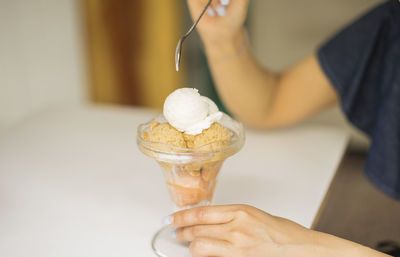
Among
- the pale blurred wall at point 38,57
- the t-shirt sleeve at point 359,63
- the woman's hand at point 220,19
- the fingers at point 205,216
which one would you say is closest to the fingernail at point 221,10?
the woman's hand at point 220,19

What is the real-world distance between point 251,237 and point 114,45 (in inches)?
76.2

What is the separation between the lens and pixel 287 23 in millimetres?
2418

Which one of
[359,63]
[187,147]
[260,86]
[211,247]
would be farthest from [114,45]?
[211,247]

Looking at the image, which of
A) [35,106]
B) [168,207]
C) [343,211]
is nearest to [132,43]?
[35,106]

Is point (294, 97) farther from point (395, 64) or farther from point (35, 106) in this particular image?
point (35, 106)

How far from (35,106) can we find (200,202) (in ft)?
6.54

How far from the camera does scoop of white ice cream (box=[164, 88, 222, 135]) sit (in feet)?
2.50

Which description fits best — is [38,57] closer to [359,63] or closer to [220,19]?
[220,19]

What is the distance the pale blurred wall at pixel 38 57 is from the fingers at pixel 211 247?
1.92m

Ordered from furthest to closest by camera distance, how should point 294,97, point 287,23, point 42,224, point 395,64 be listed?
point 287,23, point 294,97, point 395,64, point 42,224

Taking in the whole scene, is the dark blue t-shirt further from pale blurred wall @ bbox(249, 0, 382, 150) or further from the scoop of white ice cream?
pale blurred wall @ bbox(249, 0, 382, 150)

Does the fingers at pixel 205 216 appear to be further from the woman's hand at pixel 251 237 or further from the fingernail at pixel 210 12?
the fingernail at pixel 210 12

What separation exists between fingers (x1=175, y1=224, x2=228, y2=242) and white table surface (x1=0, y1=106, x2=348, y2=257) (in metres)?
0.06

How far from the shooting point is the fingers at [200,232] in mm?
737
